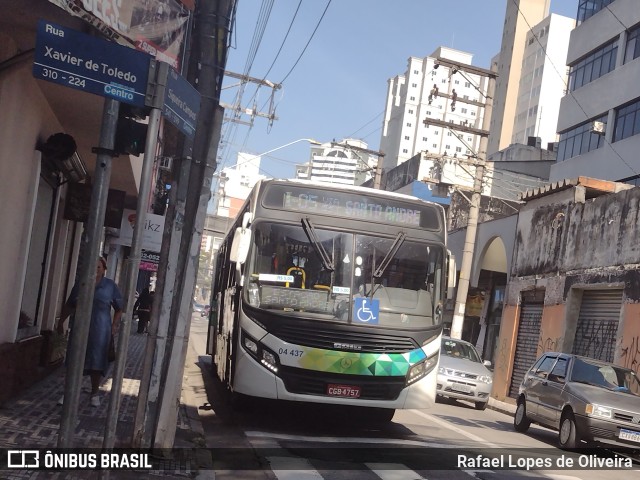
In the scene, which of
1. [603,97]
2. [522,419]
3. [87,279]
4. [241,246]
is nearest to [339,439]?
[241,246]

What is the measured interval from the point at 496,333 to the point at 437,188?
73.8 feet

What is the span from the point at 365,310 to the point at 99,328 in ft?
11.0

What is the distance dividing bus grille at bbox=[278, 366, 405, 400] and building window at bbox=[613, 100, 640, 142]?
23991mm

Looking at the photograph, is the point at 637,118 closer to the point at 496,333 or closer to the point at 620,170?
the point at 620,170

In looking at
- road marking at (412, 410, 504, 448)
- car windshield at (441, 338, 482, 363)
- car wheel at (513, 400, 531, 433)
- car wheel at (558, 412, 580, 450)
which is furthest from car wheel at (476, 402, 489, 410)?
car wheel at (558, 412, 580, 450)

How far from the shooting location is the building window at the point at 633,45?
105ft

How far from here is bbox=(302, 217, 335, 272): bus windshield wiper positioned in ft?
35.7

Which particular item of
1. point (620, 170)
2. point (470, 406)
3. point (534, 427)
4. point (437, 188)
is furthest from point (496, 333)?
point (437, 188)

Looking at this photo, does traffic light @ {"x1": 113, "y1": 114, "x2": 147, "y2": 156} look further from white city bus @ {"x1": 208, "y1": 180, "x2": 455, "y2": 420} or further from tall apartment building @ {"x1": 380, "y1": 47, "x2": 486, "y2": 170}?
tall apartment building @ {"x1": 380, "y1": 47, "x2": 486, "y2": 170}

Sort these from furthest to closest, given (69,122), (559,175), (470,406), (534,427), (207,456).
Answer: (559,175)
(470,406)
(534,427)
(69,122)
(207,456)

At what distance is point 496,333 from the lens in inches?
1300

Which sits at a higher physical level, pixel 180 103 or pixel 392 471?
pixel 180 103

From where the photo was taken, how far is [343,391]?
1066 centimetres

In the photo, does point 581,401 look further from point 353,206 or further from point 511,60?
point 511,60
